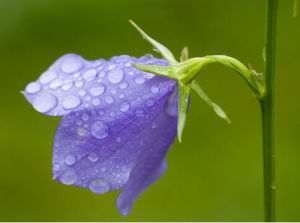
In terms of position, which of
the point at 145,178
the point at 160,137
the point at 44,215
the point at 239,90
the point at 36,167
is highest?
the point at 160,137

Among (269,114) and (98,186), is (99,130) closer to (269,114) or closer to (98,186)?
(98,186)

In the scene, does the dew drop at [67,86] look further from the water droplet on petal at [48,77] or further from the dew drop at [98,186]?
the dew drop at [98,186]

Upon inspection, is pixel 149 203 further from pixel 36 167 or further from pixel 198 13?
pixel 198 13

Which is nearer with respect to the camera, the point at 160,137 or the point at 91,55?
the point at 160,137

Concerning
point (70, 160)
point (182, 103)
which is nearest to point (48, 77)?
point (70, 160)

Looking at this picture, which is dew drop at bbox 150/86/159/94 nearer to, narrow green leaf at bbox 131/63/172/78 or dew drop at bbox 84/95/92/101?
narrow green leaf at bbox 131/63/172/78

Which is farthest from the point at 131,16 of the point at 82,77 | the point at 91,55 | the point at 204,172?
the point at 82,77
